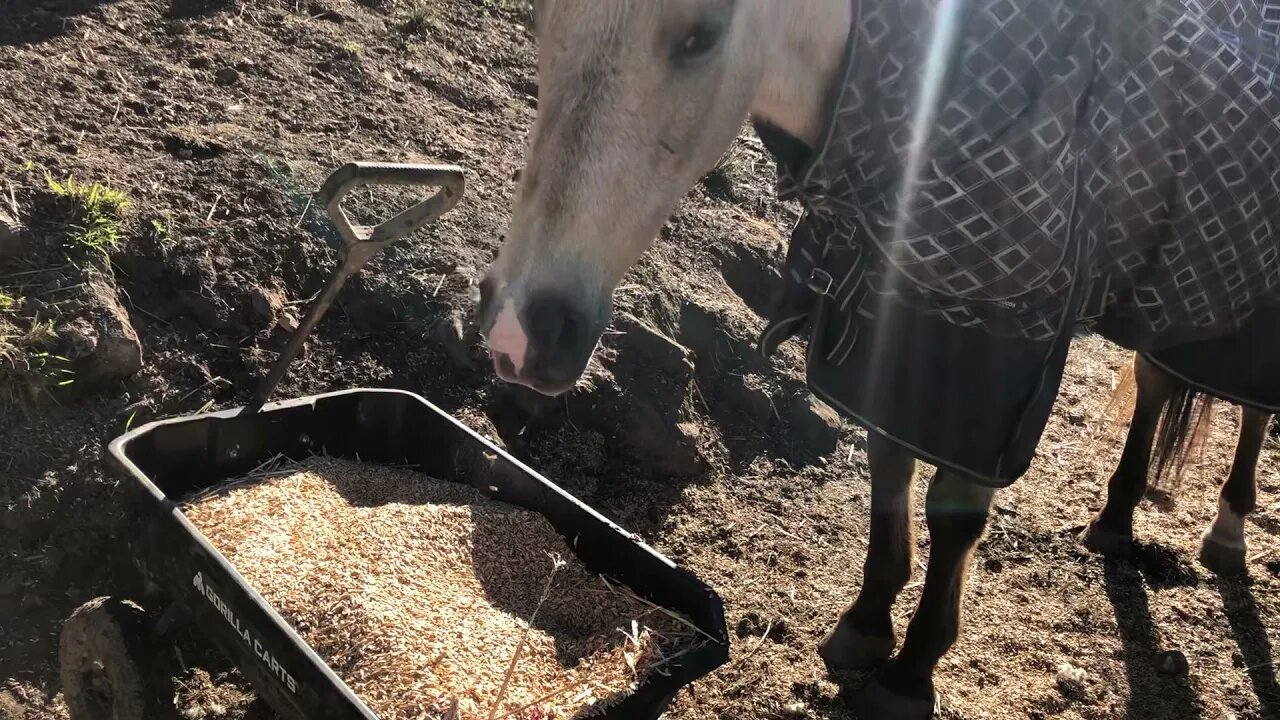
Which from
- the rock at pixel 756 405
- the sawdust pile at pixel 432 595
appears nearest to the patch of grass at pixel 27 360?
the sawdust pile at pixel 432 595

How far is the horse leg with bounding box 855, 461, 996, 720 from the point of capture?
2.11 m

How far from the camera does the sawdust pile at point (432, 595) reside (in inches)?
67.2

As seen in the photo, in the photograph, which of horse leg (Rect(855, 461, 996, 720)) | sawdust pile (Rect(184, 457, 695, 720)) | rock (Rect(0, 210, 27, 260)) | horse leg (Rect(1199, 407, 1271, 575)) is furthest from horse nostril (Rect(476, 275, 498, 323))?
horse leg (Rect(1199, 407, 1271, 575))

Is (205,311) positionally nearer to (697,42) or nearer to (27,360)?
(27,360)

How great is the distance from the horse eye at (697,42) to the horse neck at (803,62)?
0.15 meters

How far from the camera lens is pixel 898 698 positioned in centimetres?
227

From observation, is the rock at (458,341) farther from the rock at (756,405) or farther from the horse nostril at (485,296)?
the horse nostril at (485,296)

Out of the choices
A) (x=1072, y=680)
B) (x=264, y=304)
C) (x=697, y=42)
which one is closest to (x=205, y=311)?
(x=264, y=304)

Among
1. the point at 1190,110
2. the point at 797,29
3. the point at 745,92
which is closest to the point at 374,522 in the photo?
the point at 745,92

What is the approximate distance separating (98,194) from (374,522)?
1354 mm

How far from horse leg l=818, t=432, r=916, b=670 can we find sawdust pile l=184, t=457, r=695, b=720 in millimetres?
734

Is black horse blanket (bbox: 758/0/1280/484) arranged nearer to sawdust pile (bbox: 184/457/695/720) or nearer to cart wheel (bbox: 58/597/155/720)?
sawdust pile (bbox: 184/457/695/720)

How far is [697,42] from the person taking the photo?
1398 mm

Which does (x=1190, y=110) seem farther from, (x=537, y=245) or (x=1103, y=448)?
(x=1103, y=448)
